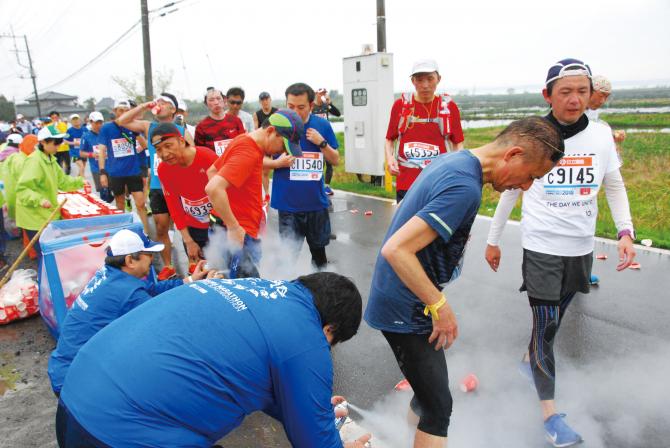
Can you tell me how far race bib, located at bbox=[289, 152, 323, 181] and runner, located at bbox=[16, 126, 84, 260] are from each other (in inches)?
128

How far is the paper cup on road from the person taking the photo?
11.0 feet

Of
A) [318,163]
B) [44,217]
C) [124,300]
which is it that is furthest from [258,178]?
[44,217]

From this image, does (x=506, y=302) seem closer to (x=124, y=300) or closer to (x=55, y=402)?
(x=124, y=300)

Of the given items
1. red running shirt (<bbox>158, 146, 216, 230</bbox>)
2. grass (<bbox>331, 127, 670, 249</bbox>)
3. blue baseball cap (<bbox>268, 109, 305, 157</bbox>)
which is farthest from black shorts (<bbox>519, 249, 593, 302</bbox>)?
grass (<bbox>331, 127, 670, 249</bbox>)

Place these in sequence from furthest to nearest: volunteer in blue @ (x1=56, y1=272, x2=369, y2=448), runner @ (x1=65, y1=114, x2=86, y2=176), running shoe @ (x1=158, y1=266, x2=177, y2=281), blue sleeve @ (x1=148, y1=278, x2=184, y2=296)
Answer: runner @ (x1=65, y1=114, x2=86, y2=176) < running shoe @ (x1=158, y1=266, x2=177, y2=281) < blue sleeve @ (x1=148, y1=278, x2=184, y2=296) < volunteer in blue @ (x1=56, y1=272, x2=369, y2=448)

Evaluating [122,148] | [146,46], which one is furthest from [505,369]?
[146,46]

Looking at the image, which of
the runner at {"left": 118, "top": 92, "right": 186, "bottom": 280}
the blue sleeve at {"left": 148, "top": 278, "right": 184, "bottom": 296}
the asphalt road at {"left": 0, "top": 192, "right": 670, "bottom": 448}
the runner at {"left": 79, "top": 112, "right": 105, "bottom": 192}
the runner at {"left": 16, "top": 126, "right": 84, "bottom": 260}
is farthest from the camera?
the runner at {"left": 79, "top": 112, "right": 105, "bottom": 192}

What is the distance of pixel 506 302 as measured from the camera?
491 centimetres

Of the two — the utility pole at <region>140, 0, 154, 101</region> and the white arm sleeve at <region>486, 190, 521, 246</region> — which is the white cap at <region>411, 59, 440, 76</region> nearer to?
the white arm sleeve at <region>486, 190, 521, 246</region>

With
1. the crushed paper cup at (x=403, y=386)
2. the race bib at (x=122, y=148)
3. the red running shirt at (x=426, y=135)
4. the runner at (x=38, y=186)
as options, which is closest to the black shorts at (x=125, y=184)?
the race bib at (x=122, y=148)

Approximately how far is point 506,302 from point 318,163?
7.67ft

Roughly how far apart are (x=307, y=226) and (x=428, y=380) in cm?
244

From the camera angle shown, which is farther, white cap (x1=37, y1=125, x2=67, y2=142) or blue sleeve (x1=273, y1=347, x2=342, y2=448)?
white cap (x1=37, y1=125, x2=67, y2=142)

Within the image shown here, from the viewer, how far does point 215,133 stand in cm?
614
